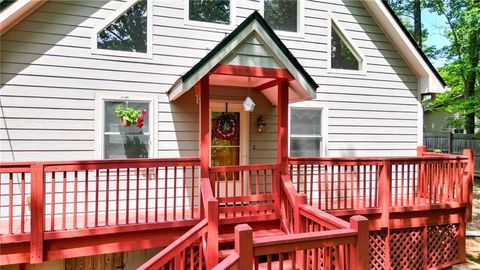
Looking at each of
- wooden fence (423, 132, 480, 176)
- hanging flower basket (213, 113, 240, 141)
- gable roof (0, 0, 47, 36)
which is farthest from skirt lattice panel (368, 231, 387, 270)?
wooden fence (423, 132, 480, 176)

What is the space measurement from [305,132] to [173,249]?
13.2 feet

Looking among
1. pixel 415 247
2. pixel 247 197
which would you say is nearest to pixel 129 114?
pixel 247 197

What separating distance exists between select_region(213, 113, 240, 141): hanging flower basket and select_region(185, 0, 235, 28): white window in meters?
1.85

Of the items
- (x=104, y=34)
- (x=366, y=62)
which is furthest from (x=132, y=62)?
(x=366, y=62)

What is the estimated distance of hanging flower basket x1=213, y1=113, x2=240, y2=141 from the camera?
19.3 ft

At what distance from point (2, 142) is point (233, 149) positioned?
3.87 metres

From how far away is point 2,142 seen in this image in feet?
16.0

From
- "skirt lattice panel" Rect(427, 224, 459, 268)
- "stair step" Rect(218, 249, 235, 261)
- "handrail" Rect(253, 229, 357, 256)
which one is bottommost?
"skirt lattice panel" Rect(427, 224, 459, 268)

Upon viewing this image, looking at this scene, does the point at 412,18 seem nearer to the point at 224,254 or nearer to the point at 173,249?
the point at 224,254

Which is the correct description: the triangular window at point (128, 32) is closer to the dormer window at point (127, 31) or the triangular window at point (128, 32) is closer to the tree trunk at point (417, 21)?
the dormer window at point (127, 31)

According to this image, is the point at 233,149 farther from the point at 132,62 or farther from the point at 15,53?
the point at 15,53

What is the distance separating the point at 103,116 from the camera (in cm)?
539

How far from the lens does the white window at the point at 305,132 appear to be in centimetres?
665

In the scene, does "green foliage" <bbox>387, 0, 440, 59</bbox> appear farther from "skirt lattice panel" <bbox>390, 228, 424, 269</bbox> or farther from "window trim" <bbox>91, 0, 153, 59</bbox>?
"window trim" <bbox>91, 0, 153, 59</bbox>
